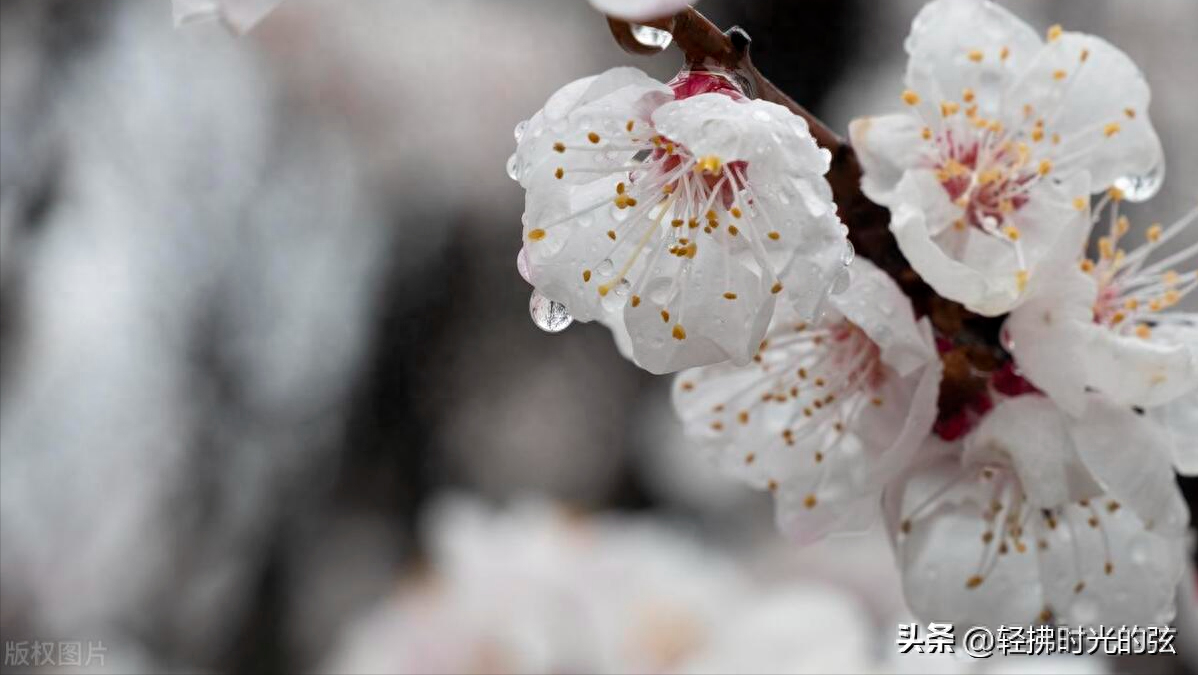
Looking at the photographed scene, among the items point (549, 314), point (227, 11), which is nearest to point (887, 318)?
point (549, 314)

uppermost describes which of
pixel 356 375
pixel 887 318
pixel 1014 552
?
pixel 887 318

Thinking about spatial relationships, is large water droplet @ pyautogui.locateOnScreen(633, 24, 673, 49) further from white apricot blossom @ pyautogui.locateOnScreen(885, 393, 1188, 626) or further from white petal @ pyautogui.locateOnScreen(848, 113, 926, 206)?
white apricot blossom @ pyautogui.locateOnScreen(885, 393, 1188, 626)

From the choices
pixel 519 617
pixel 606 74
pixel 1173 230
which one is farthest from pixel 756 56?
pixel 606 74

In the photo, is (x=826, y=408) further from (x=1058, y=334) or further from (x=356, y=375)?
(x=356, y=375)

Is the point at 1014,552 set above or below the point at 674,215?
below

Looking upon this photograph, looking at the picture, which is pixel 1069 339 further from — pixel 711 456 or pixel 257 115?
pixel 257 115
